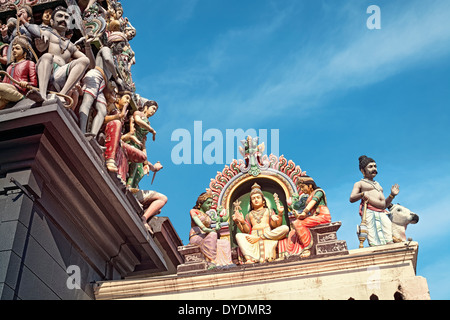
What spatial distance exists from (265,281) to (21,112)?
585 cm

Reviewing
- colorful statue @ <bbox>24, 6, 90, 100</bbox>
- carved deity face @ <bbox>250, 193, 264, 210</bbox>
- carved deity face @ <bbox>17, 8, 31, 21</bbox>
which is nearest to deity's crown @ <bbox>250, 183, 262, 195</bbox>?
carved deity face @ <bbox>250, 193, 264, 210</bbox>

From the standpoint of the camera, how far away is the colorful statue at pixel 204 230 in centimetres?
1461

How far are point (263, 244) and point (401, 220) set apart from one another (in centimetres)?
374

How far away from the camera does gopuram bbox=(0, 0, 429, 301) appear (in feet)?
32.0

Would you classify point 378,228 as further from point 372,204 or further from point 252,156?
point 252,156

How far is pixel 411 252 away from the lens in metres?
9.83

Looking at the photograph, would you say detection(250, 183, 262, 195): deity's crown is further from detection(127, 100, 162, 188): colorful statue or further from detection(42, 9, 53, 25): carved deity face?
detection(42, 9, 53, 25): carved deity face

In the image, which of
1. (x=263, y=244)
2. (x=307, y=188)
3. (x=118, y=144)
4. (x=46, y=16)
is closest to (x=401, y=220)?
(x=307, y=188)

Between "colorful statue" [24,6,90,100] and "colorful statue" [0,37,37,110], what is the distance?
0.25 m

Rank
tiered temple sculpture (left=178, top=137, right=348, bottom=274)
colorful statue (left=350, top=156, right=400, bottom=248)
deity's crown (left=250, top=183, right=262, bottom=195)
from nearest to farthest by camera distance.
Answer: colorful statue (left=350, top=156, right=400, bottom=248) → tiered temple sculpture (left=178, top=137, right=348, bottom=274) → deity's crown (left=250, top=183, right=262, bottom=195)

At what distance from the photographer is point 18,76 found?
11.0 metres

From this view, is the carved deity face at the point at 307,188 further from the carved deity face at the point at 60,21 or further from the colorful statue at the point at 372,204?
the carved deity face at the point at 60,21
